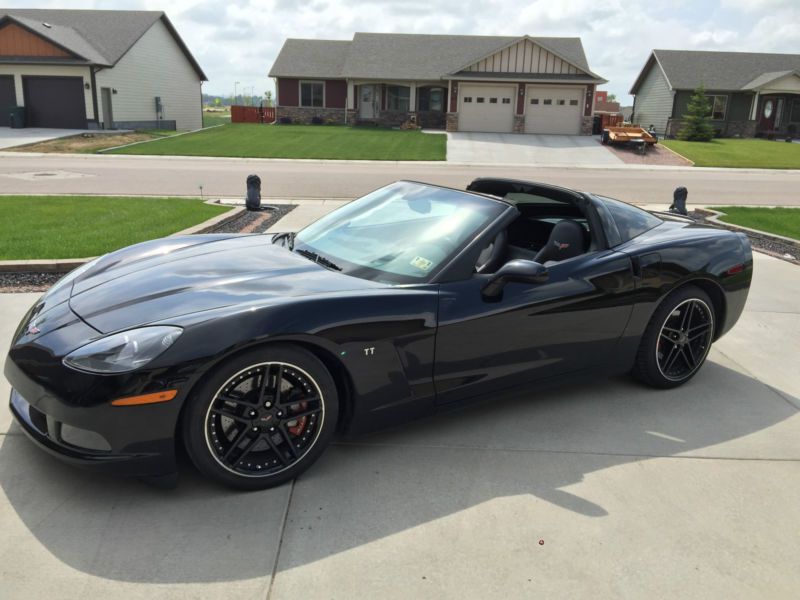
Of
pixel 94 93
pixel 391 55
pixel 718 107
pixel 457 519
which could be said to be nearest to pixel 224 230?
pixel 457 519

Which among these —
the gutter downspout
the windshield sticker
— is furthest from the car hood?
the gutter downspout

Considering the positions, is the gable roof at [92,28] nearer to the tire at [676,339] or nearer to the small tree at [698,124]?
the small tree at [698,124]

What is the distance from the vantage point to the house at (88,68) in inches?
1286

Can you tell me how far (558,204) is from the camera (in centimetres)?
477

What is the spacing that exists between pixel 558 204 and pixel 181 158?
20.8 metres

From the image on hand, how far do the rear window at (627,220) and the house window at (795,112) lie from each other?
44.3m

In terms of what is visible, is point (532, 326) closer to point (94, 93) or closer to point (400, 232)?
point (400, 232)

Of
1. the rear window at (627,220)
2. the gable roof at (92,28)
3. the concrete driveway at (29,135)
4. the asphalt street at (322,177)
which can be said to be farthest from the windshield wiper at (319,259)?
the gable roof at (92,28)

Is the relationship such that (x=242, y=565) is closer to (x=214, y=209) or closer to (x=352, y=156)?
(x=214, y=209)

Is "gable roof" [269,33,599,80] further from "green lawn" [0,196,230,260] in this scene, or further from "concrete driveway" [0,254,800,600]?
"concrete driveway" [0,254,800,600]

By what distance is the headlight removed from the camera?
2713 millimetres

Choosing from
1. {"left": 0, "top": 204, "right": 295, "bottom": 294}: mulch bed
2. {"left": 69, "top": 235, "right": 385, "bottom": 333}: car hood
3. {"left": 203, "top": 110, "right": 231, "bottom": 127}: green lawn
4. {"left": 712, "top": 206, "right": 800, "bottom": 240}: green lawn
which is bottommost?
{"left": 0, "top": 204, "right": 295, "bottom": 294}: mulch bed

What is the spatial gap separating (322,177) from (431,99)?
24.9m

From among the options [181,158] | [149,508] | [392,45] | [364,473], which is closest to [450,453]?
[364,473]
